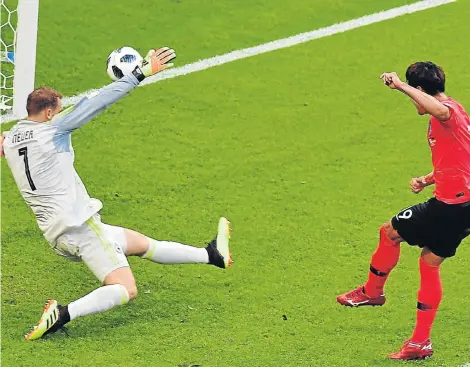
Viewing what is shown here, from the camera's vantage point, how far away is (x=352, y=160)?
902 centimetres

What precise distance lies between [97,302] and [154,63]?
1.47m

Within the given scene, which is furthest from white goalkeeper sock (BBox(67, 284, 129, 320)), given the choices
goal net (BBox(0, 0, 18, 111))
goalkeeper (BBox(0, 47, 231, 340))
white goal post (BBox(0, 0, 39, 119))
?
goal net (BBox(0, 0, 18, 111))

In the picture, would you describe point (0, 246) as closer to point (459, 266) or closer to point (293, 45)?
point (459, 266)

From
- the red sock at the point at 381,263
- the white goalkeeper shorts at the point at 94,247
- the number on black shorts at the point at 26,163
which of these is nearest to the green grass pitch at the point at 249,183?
the red sock at the point at 381,263

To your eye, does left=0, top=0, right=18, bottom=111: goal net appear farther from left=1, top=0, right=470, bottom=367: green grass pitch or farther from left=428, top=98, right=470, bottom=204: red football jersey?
left=428, top=98, right=470, bottom=204: red football jersey

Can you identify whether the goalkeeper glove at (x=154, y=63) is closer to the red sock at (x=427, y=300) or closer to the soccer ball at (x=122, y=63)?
the soccer ball at (x=122, y=63)

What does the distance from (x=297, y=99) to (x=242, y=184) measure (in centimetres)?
144

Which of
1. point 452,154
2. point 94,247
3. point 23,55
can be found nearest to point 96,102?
point 94,247

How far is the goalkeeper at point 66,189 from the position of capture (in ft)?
22.3

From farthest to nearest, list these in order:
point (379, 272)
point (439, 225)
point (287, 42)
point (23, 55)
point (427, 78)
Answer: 1. point (287, 42)
2. point (23, 55)
3. point (379, 272)
4. point (439, 225)
5. point (427, 78)

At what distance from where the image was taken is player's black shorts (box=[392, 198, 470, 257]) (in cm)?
655

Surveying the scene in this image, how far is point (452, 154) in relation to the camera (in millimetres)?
6449

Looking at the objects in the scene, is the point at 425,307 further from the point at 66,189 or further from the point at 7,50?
the point at 7,50

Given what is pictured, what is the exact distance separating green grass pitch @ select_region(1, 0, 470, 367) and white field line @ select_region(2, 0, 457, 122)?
93 mm
